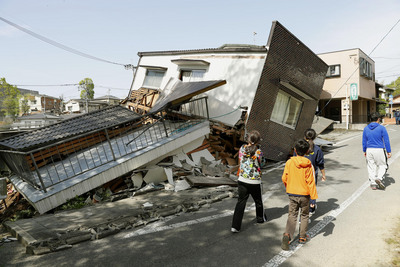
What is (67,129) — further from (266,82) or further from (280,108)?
(280,108)

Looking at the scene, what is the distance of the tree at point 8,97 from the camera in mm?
52281

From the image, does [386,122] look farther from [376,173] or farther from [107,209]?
[107,209]

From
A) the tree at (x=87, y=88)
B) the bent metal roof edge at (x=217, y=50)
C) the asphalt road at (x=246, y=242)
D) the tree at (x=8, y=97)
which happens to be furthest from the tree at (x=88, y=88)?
the asphalt road at (x=246, y=242)

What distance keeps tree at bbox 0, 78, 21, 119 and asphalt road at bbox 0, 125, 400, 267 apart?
198 ft

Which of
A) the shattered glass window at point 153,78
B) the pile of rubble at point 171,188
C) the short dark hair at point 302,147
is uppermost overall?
the shattered glass window at point 153,78

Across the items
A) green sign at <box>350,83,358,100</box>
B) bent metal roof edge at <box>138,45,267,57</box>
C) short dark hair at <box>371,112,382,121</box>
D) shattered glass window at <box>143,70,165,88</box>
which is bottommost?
short dark hair at <box>371,112,382,121</box>

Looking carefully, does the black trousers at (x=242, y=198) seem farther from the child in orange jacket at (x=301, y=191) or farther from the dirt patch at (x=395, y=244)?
the dirt patch at (x=395, y=244)

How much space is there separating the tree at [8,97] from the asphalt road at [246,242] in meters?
60.4

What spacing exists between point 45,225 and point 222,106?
7.31m

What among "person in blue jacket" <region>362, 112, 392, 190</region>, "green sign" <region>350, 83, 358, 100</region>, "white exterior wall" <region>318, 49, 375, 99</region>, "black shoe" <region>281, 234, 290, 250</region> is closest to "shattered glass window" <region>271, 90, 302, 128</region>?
"person in blue jacket" <region>362, 112, 392, 190</region>

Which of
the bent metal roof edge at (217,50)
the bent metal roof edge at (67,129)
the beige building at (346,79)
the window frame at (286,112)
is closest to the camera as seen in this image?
the bent metal roof edge at (67,129)

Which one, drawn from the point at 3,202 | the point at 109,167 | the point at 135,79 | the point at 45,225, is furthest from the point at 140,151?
the point at 135,79

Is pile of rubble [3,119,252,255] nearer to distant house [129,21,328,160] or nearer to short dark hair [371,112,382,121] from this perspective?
distant house [129,21,328,160]

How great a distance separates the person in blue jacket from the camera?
6176 millimetres
